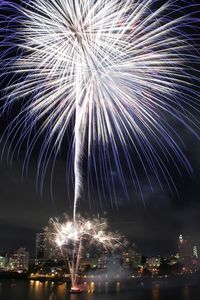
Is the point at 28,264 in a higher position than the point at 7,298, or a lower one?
higher

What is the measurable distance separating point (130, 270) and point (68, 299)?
11623cm

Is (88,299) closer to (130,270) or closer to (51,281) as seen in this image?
(51,281)

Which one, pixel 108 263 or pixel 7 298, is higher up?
pixel 108 263

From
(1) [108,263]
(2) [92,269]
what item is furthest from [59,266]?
(1) [108,263]

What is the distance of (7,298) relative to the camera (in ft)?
206

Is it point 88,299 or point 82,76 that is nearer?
point 82,76

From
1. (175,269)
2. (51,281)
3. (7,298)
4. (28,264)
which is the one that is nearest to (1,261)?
(28,264)

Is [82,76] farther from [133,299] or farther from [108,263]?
[108,263]

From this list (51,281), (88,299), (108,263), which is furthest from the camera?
(108,263)

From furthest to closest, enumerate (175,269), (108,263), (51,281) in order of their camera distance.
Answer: (175,269)
(108,263)
(51,281)

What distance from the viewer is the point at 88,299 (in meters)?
59.9

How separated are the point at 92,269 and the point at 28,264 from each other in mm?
34211

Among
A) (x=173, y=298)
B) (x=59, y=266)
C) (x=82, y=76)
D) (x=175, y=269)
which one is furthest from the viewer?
(x=175, y=269)

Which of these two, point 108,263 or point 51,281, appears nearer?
point 51,281
